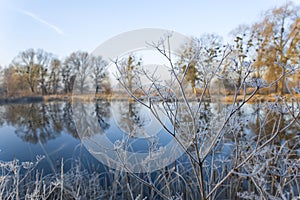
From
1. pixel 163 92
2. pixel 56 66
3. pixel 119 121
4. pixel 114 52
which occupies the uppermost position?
pixel 56 66

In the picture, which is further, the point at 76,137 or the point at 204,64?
the point at 76,137

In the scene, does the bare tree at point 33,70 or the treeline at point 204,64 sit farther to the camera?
the bare tree at point 33,70

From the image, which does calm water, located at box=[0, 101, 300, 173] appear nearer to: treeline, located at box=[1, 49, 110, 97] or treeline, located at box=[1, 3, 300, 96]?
treeline, located at box=[1, 3, 300, 96]

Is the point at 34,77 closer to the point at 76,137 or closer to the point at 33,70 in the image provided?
the point at 33,70

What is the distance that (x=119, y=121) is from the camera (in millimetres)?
2969

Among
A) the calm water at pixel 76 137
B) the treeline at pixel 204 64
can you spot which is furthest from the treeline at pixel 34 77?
the calm water at pixel 76 137

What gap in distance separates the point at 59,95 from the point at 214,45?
48.3ft

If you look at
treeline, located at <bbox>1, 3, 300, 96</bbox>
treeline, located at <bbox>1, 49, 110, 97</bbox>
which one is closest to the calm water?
treeline, located at <bbox>1, 3, 300, 96</bbox>

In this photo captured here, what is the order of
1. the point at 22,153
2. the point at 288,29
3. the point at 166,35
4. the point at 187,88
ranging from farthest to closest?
the point at 288,29, the point at 22,153, the point at 187,88, the point at 166,35

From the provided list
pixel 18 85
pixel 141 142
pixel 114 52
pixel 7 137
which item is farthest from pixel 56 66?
pixel 114 52

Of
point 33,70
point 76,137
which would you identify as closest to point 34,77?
point 33,70

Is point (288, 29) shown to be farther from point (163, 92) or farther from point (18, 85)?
point (18, 85)

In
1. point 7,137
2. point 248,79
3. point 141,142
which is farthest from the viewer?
point 7,137

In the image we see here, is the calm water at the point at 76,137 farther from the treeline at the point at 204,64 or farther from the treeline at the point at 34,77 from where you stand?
the treeline at the point at 34,77
